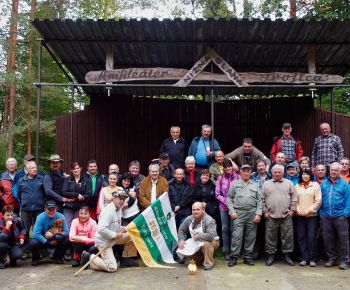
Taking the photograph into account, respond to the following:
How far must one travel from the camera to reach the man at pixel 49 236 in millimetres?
7254

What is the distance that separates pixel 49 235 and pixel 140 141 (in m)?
5.39

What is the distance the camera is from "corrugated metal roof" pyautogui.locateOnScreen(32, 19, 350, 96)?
25.7ft

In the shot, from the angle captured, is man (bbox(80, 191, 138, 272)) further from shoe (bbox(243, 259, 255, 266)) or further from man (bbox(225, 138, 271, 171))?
man (bbox(225, 138, 271, 171))

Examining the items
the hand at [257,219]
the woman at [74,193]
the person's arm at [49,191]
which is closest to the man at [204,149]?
the hand at [257,219]

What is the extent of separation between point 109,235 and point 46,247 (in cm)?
129

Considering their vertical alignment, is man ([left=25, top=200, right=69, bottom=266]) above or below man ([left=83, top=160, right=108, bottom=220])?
below

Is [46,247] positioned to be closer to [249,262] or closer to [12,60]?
A: [249,262]

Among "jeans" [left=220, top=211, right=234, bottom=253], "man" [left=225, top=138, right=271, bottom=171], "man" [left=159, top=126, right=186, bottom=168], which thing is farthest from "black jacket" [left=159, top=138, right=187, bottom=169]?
"jeans" [left=220, top=211, right=234, bottom=253]

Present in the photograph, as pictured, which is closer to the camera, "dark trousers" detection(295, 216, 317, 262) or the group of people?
the group of people

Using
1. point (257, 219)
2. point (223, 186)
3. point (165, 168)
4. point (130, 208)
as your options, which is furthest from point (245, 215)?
point (130, 208)

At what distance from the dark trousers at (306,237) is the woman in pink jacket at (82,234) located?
11.0 ft

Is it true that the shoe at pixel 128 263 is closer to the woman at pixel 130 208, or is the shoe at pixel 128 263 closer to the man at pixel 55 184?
the woman at pixel 130 208

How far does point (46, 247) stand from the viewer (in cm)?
736

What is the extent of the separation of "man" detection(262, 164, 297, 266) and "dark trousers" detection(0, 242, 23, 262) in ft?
13.2
